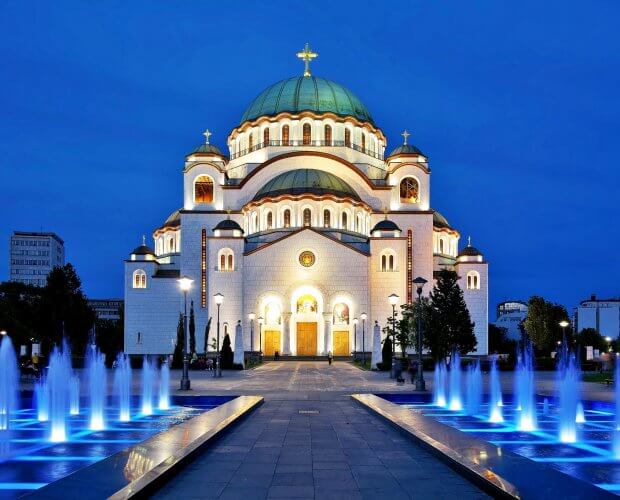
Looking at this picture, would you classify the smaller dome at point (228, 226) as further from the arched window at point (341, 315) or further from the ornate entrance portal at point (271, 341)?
the arched window at point (341, 315)

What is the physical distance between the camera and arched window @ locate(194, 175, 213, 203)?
6325 cm

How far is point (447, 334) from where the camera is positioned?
149 feet

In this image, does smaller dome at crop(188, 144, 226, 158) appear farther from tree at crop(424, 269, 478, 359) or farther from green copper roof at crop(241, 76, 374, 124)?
tree at crop(424, 269, 478, 359)

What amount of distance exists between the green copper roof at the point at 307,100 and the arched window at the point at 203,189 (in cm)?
727

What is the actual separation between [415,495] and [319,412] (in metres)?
9.22

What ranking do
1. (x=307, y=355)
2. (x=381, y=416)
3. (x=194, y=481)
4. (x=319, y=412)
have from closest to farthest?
1. (x=194, y=481)
2. (x=381, y=416)
3. (x=319, y=412)
4. (x=307, y=355)

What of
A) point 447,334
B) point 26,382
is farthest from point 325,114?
point 26,382

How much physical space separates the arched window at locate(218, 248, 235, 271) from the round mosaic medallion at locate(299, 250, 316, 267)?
493cm

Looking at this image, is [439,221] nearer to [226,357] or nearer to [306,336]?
[306,336]

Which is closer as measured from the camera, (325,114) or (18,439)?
(18,439)

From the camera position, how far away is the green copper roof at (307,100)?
65.3 meters

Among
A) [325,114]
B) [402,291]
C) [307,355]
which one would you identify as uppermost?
[325,114]

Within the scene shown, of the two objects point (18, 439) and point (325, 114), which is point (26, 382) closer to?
point (18, 439)

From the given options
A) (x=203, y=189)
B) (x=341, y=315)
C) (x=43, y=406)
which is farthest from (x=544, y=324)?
(x=43, y=406)
